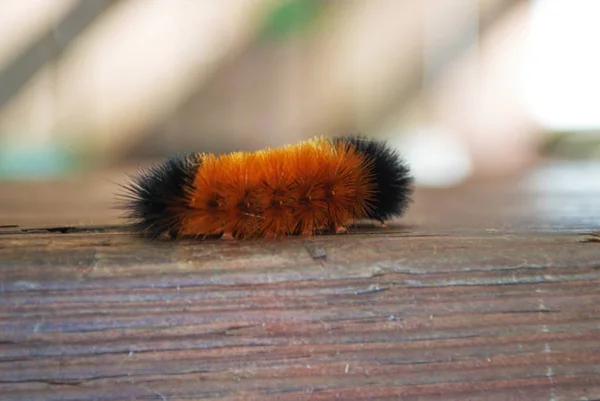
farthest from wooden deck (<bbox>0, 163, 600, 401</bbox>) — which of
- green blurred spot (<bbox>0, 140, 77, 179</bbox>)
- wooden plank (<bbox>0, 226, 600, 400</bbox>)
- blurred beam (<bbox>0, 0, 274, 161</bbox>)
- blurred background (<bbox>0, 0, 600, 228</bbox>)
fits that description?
blurred beam (<bbox>0, 0, 274, 161</bbox>)

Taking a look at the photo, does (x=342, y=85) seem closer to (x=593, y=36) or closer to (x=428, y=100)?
(x=428, y=100)

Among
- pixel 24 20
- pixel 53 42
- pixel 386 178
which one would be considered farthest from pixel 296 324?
pixel 24 20

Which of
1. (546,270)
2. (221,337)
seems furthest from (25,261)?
(546,270)

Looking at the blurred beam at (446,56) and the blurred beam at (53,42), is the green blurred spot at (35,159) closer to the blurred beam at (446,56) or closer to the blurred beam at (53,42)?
the blurred beam at (53,42)

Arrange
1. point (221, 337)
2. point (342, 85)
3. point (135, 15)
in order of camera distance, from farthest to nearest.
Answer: point (342, 85) < point (135, 15) < point (221, 337)

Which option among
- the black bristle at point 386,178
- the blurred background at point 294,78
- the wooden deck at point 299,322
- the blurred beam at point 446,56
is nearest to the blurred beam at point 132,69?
the blurred background at point 294,78
